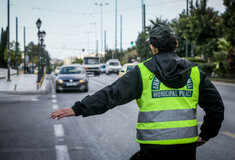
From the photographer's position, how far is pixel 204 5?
3159 centimetres

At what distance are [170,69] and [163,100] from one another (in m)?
0.23

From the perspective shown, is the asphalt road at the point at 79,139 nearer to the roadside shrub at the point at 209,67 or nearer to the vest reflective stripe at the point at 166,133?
the vest reflective stripe at the point at 166,133

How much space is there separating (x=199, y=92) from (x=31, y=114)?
26.3ft

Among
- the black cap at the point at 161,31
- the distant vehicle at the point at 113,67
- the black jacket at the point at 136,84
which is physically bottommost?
the black jacket at the point at 136,84

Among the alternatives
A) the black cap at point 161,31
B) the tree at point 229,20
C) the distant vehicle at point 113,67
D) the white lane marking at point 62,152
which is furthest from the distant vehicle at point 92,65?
the black cap at point 161,31

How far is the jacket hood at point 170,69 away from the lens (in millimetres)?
2395

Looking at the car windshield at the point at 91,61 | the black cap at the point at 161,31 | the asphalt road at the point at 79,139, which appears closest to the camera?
the black cap at the point at 161,31

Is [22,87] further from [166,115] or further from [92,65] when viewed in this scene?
[92,65]

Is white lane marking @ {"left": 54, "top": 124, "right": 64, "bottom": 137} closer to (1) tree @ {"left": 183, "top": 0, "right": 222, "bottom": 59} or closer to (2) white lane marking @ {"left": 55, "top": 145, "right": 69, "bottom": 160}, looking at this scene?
(2) white lane marking @ {"left": 55, "top": 145, "right": 69, "bottom": 160}

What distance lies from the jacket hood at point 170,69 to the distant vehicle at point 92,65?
40.4 metres

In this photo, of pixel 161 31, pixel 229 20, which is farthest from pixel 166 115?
pixel 229 20

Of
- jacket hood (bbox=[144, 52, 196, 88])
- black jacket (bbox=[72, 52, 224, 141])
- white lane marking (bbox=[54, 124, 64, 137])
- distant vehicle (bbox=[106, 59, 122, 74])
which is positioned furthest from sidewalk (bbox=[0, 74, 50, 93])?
distant vehicle (bbox=[106, 59, 122, 74])

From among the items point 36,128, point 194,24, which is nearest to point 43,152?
point 36,128

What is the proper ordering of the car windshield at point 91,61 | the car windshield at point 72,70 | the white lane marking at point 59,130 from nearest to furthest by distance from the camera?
the white lane marking at point 59,130
the car windshield at point 72,70
the car windshield at point 91,61
